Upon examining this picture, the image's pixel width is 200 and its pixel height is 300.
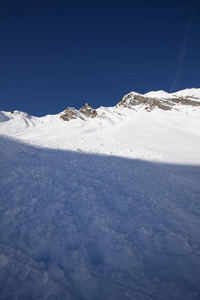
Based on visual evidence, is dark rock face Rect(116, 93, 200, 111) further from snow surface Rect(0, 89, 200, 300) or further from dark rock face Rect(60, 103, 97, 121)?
snow surface Rect(0, 89, 200, 300)

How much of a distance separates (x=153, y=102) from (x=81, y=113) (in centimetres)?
3699

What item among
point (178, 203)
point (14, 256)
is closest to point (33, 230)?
point (14, 256)

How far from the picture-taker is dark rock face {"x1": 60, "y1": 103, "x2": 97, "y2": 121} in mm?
69100

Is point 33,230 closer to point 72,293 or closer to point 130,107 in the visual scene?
point 72,293

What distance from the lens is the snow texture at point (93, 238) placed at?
7.70 ft

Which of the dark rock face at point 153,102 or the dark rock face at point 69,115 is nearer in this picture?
the dark rock face at point 153,102

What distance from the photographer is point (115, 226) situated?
143 inches

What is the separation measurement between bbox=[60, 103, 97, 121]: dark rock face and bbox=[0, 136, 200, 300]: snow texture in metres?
63.9

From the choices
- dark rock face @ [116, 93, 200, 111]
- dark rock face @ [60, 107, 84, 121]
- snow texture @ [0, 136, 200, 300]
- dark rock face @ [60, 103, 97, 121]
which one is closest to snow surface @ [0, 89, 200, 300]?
snow texture @ [0, 136, 200, 300]

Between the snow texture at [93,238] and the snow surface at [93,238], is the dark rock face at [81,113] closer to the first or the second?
the snow surface at [93,238]

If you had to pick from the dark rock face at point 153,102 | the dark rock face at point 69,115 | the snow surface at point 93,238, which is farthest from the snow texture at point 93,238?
the dark rock face at point 69,115

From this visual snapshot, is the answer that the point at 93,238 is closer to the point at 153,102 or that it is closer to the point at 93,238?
the point at 93,238

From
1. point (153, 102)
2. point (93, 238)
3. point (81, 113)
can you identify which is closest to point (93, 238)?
point (93, 238)

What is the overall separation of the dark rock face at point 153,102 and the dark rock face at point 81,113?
15.2 metres
